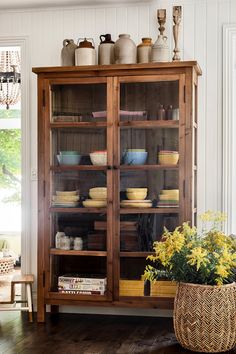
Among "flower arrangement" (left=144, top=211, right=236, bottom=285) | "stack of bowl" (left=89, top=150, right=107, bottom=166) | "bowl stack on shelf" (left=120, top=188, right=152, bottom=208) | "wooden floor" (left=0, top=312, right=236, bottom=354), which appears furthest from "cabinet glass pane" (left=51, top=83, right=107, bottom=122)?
"wooden floor" (left=0, top=312, right=236, bottom=354)

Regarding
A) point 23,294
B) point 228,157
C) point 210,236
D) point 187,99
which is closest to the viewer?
point 210,236

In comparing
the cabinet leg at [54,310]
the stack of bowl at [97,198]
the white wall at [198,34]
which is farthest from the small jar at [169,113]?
the cabinet leg at [54,310]

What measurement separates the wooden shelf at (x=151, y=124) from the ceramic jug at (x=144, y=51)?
510mm

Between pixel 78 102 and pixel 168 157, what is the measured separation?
0.81m

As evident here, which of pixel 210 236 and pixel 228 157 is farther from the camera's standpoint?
pixel 228 157

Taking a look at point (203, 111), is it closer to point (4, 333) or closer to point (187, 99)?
point (187, 99)

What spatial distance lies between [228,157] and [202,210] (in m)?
0.47

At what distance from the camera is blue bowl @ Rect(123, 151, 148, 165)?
460 centimetres

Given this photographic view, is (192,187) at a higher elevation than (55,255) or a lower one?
higher

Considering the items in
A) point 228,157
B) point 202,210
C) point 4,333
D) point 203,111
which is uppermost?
point 203,111

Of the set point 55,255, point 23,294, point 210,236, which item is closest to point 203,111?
point 210,236

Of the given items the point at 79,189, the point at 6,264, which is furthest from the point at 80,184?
the point at 6,264

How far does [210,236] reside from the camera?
164 inches

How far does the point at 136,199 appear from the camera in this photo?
15.1 feet
